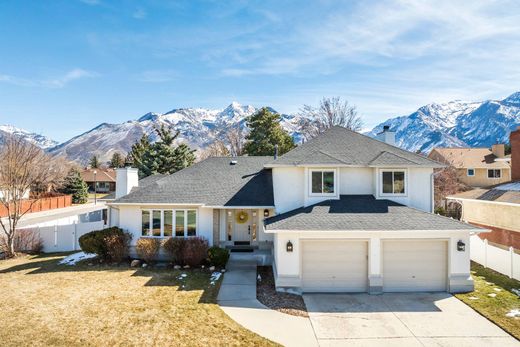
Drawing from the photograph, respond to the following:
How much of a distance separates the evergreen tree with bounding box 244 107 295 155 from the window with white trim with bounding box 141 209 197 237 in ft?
82.4

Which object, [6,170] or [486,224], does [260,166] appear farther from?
[6,170]

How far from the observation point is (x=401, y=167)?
14.6 meters

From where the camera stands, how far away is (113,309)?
10.2m

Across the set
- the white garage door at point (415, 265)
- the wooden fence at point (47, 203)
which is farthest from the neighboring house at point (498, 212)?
the wooden fence at point (47, 203)

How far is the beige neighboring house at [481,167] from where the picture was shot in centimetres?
4216

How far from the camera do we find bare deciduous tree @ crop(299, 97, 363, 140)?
41.6 m

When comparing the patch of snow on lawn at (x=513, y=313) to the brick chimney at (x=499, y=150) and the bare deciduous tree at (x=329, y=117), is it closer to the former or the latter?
the bare deciduous tree at (x=329, y=117)

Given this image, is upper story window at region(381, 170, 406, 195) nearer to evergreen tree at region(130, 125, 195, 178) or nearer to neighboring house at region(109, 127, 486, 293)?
neighboring house at region(109, 127, 486, 293)

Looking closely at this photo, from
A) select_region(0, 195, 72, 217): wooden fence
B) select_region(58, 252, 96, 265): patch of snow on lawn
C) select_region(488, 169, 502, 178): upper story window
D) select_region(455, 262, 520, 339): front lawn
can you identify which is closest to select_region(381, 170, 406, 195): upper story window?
select_region(455, 262, 520, 339): front lawn

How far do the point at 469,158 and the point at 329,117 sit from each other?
21653mm

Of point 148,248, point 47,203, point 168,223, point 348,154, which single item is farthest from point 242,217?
point 47,203

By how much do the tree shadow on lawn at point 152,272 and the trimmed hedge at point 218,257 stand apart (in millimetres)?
565

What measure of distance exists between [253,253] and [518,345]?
1126 centimetres

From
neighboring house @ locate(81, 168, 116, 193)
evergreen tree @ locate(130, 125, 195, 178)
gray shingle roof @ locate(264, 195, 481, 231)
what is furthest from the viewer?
neighboring house @ locate(81, 168, 116, 193)
